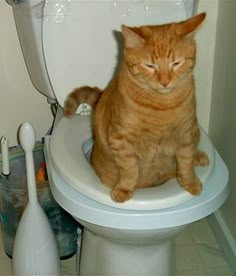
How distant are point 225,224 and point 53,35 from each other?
762 mm

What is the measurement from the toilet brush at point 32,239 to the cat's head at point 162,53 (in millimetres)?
412

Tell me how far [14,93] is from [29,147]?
0.33 m

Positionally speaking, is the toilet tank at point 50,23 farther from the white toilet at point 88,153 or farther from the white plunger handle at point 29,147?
the white plunger handle at point 29,147

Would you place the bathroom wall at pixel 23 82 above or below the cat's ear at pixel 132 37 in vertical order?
below

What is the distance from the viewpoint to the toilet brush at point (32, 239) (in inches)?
51.4

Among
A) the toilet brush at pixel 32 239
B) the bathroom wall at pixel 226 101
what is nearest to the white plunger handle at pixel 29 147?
the toilet brush at pixel 32 239

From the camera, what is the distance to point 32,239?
132 centimetres

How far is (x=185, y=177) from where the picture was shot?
3.60ft

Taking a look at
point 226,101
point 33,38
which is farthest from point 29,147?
point 226,101

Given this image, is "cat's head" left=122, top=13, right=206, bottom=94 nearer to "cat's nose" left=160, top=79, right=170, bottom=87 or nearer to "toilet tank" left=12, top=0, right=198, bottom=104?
"cat's nose" left=160, top=79, right=170, bottom=87

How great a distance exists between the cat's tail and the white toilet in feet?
0.10

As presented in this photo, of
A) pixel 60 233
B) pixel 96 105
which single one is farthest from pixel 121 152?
pixel 60 233

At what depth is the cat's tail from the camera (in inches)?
51.8

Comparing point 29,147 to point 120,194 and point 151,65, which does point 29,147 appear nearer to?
point 120,194
